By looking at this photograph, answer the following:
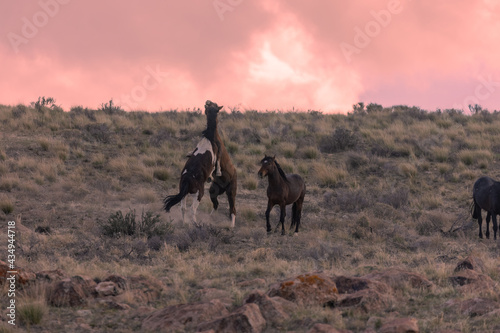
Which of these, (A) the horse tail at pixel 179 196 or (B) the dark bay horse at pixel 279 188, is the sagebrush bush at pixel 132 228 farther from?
(B) the dark bay horse at pixel 279 188

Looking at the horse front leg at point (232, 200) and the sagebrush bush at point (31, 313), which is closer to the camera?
the sagebrush bush at point (31, 313)

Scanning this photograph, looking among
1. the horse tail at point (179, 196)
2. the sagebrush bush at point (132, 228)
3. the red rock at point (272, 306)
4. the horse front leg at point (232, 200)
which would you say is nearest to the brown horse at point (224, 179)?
the horse front leg at point (232, 200)

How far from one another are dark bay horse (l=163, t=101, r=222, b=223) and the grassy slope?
2.51 feet

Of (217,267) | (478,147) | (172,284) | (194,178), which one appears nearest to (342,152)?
(478,147)

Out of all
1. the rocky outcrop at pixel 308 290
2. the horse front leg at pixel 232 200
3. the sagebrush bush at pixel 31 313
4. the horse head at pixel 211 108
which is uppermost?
the horse head at pixel 211 108

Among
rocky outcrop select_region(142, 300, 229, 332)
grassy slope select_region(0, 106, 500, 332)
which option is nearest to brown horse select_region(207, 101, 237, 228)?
grassy slope select_region(0, 106, 500, 332)

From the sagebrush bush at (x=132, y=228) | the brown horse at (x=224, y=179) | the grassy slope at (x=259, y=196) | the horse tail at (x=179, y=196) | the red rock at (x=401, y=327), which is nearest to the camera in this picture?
the red rock at (x=401, y=327)

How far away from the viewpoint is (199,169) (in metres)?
14.2

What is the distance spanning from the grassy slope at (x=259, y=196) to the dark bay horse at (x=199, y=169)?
765 millimetres

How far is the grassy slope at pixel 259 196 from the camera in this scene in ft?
31.1

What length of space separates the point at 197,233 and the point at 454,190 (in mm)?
10937

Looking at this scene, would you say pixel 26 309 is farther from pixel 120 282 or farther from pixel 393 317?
pixel 393 317

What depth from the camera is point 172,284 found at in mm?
8664

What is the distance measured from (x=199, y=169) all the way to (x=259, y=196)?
5013mm
